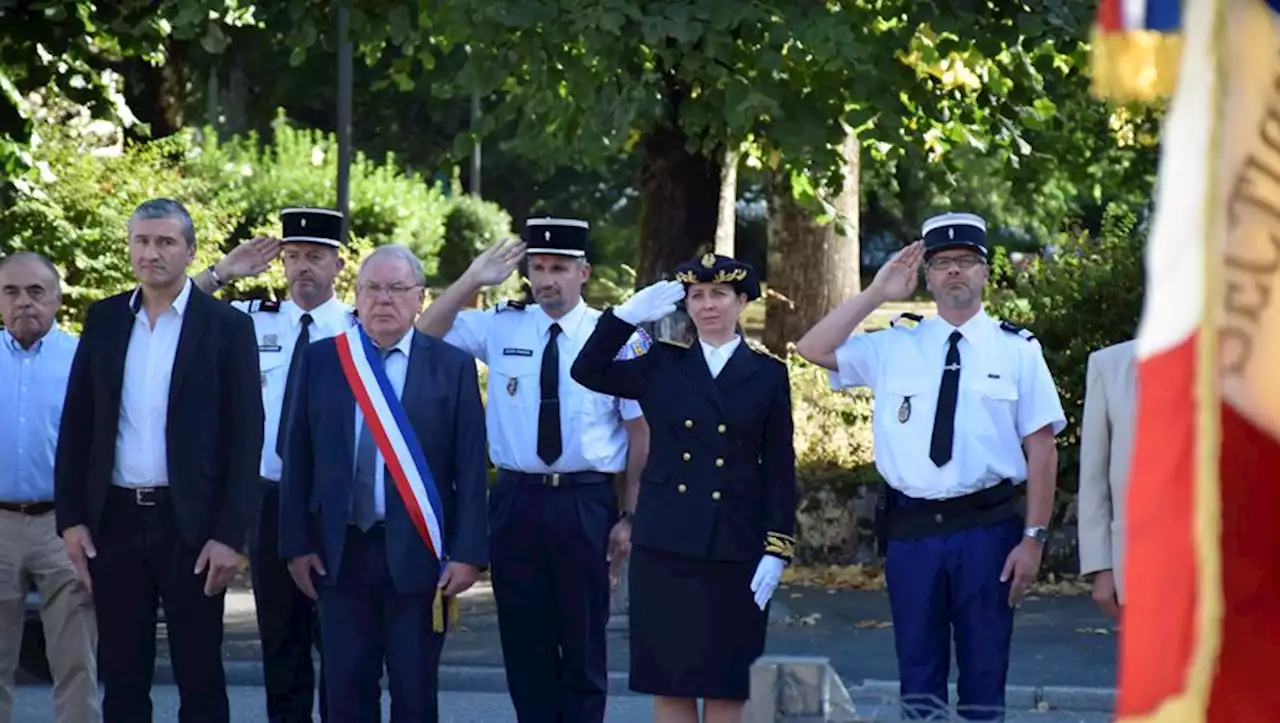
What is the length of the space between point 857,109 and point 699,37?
1.14 meters

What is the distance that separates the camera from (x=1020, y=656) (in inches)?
473

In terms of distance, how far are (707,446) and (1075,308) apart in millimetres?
7868

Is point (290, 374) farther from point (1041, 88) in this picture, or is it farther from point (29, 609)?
point (1041, 88)

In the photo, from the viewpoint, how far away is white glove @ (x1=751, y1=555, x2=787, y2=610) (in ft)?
24.7

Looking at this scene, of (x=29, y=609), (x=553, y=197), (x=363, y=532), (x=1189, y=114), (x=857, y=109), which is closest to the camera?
(x=1189, y=114)

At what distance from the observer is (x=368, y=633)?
24.9 ft

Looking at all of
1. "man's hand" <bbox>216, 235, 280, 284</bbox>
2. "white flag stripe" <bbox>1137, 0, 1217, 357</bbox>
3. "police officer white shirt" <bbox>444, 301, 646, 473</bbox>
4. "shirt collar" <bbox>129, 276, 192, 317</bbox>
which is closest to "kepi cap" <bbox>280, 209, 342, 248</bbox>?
"man's hand" <bbox>216, 235, 280, 284</bbox>

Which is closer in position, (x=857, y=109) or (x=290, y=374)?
(x=290, y=374)

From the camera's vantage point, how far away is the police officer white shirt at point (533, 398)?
28.0 ft

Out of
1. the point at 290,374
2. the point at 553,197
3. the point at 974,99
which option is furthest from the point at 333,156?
the point at 290,374

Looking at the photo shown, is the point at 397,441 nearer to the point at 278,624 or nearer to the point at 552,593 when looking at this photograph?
the point at 552,593

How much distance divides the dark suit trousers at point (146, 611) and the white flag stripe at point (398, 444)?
806 millimetres

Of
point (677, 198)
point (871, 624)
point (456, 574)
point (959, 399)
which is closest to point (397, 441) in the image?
point (456, 574)

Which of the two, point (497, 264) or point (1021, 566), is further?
point (497, 264)
